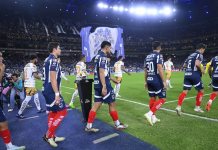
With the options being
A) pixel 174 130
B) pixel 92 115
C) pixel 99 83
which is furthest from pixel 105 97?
pixel 174 130

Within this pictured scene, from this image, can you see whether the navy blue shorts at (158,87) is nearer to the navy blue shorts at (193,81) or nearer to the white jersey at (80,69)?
the navy blue shorts at (193,81)

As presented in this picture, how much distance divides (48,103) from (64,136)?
129 cm

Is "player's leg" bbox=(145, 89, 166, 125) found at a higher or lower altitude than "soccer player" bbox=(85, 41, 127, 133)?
lower

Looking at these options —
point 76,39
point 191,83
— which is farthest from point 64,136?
point 76,39

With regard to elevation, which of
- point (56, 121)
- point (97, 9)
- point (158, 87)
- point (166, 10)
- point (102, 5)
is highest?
point (97, 9)

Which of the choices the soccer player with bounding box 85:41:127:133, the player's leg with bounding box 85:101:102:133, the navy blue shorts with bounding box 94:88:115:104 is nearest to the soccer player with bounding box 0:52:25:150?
the player's leg with bounding box 85:101:102:133

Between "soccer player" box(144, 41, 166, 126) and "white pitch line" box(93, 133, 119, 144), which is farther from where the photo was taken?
"soccer player" box(144, 41, 166, 126)

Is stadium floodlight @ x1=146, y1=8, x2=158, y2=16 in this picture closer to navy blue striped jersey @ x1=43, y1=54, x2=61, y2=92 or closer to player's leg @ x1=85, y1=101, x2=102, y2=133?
player's leg @ x1=85, y1=101, x2=102, y2=133

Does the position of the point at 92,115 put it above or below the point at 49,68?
below

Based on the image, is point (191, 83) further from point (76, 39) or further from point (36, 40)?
point (76, 39)

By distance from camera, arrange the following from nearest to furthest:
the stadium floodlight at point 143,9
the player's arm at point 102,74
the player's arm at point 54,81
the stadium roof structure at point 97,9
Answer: the player's arm at point 54,81
the player's arm at point 102,74
the stadium roof structure at point 97,9
the stadium floodlight at point 143,9

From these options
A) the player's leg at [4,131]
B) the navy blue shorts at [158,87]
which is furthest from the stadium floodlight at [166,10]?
the player's leg at [4,131]

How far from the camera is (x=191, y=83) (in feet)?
24.4

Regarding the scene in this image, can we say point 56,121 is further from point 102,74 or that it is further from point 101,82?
point 102,74
